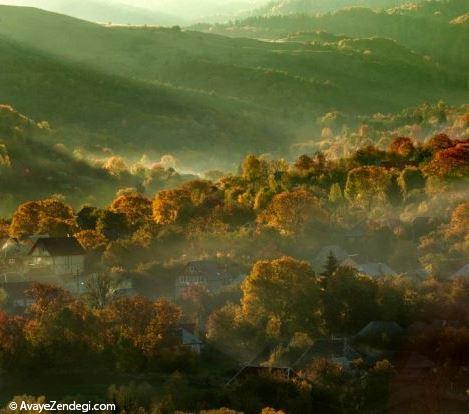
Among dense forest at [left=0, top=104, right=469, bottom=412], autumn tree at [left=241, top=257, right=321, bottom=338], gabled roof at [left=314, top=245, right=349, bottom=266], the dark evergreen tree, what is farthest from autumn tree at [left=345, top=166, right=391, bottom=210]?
autumn tree at [left=241, top=257, right=321, bottom=338]

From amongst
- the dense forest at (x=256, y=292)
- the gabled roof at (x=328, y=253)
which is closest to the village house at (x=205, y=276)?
the dense forest at (x=256, y=292)

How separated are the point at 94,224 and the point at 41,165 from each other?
1729 inches

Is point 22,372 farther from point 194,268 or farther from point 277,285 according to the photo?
point 194,268

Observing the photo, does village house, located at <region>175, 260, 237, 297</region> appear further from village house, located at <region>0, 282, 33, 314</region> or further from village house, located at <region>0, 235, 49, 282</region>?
village house, located at <region>0, 235, 49, 282</region>

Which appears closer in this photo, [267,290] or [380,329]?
[380,329]

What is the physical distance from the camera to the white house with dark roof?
266ft

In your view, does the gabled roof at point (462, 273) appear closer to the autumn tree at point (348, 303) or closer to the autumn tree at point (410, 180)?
the autumn tree at point (348, 303)

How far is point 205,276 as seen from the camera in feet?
248

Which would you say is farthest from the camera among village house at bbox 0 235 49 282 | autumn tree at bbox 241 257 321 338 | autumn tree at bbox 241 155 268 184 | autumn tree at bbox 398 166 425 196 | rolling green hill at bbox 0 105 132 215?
rolling green hill at bbox 0 105 132 215

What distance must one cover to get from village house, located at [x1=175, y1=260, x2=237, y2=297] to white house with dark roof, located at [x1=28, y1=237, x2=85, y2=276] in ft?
27.6

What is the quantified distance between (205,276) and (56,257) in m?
12.7

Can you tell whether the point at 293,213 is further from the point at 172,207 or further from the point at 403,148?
the point at 403,148

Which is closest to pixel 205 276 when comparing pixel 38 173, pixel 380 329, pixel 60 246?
pixel 60 246

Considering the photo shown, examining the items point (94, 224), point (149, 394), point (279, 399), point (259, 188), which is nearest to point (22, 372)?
point (149, 394)
